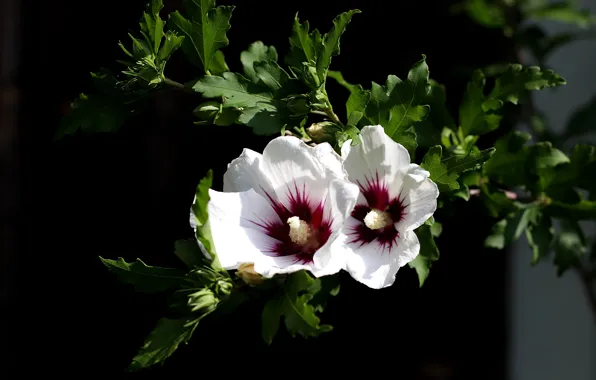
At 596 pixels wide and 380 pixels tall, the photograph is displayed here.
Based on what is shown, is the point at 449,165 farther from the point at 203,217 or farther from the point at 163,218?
the point at 163,218

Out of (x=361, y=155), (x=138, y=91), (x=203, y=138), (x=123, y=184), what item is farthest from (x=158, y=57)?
(x=123, y=184)

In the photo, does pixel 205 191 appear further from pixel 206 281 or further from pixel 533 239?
pixel 533 239

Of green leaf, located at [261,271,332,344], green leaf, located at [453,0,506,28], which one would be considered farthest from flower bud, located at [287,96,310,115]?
green leaf, located at [453,0,506,28]

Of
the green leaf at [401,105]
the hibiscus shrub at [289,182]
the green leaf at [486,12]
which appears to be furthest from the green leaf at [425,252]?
the green leaf at [486,12]

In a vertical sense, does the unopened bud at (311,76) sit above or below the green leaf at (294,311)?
above

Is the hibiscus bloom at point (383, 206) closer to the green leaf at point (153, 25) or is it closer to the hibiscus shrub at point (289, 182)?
the hibiscus shrub at point (289, 182)

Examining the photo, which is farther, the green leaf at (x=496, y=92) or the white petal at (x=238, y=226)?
the green leaf at (x=496, y=92)

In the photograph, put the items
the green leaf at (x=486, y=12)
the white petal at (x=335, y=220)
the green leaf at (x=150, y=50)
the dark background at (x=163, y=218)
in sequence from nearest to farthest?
the white petal at (x=335, y=220) < the green leaf at (x=150, y=50) < the green leaf at (x=486, y=12) < the dark background at (x=163, y=218)
